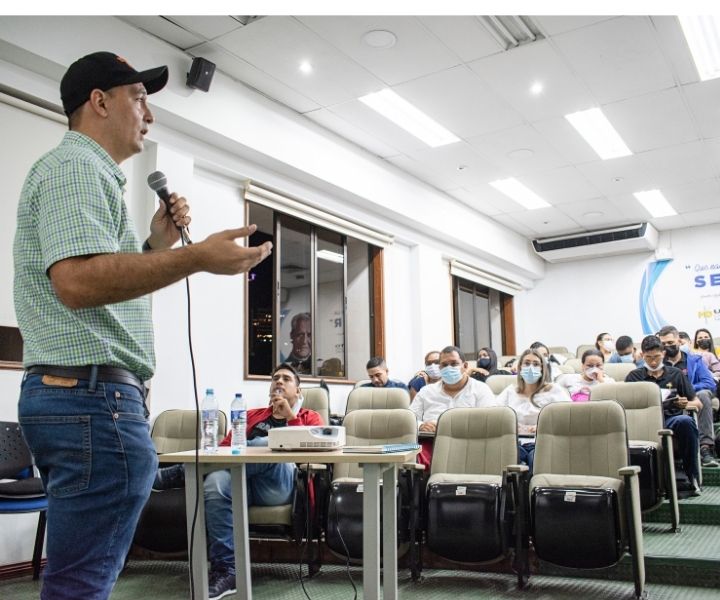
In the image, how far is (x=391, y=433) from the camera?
4070 mm

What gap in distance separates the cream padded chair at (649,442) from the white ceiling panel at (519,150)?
315 centimetres

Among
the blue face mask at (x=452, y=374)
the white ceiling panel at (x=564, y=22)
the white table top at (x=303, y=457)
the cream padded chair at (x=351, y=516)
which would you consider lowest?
the cream padded chair at (x=351, y=516)

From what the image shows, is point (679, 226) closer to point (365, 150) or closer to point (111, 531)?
point (365, 150)

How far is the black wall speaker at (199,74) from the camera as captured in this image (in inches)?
196

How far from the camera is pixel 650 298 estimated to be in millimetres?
10867

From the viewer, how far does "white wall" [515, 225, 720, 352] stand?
10516 mm

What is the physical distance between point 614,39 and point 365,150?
2733 millimetres

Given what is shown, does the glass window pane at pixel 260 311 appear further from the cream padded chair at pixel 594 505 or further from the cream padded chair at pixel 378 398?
the cream padded chair at pixel 594 505

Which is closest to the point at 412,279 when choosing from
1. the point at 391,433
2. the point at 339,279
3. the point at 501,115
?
the point at 339,279

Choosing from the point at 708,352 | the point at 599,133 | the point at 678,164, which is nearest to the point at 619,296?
the point at 678,164

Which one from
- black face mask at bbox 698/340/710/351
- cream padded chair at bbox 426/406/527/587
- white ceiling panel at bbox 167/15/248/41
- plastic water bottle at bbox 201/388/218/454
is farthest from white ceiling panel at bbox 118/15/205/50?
black face mask at bbox 698/340/710/351

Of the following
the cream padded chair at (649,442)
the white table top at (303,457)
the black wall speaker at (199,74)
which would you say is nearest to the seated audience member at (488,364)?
the cream padded chair at (649,442)

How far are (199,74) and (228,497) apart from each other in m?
3.03

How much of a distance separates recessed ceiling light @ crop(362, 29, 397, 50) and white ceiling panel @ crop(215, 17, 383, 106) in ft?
0.93
